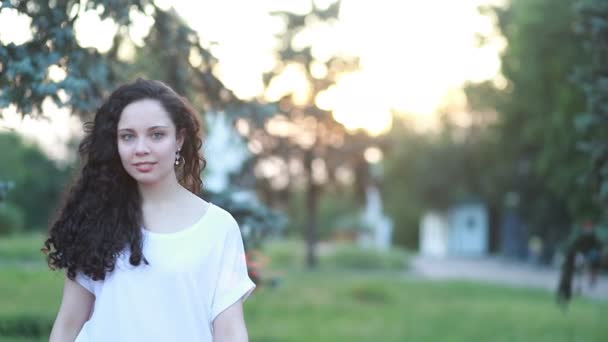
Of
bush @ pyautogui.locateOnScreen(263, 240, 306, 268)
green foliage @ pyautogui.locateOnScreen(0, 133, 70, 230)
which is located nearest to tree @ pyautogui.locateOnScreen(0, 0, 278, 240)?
bush @ pyautogui.locateOnScreen(263, 240, 306, 268)

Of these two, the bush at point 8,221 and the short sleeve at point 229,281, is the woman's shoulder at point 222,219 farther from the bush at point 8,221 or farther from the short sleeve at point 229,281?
the bush at point 8,221

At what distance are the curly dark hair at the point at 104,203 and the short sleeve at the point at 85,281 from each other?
2 cm

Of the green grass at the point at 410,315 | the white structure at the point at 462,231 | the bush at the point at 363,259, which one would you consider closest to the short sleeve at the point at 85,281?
the green grass at the point at 410,315

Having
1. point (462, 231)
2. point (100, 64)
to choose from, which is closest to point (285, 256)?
point (100, 64)

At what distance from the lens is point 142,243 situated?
272 centimetres

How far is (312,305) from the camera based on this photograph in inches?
672

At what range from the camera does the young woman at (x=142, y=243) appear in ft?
8.90

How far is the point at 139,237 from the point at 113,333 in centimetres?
28

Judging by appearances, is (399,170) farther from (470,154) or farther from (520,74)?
(520,74)

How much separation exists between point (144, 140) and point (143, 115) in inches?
2.8

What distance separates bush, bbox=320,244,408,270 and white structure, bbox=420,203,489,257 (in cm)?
2504

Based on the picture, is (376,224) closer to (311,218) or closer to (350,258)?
(350,258)

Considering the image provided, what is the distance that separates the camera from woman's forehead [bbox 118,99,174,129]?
276cm

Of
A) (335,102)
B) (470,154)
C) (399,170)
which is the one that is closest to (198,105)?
(335,102)
